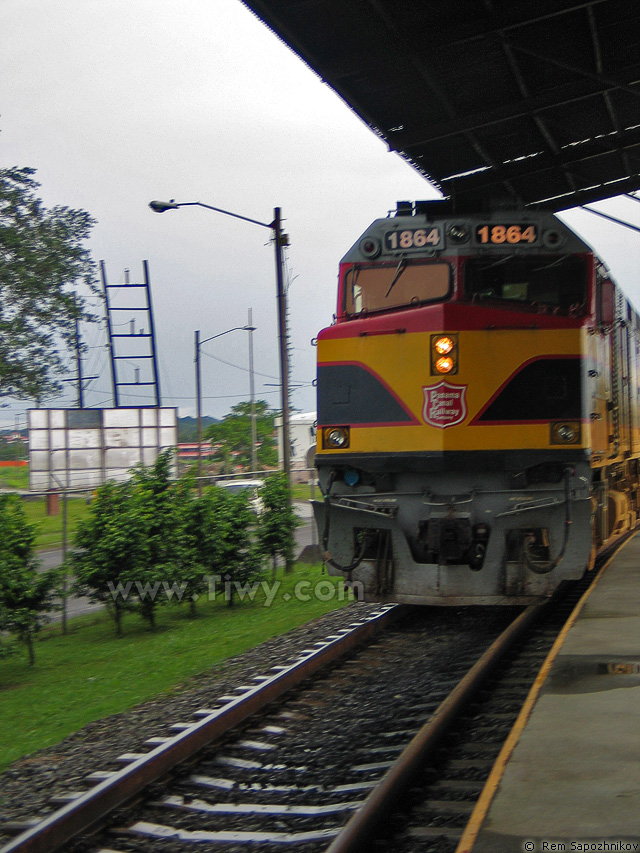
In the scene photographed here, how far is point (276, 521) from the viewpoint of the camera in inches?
573

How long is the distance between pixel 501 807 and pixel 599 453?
582 centimetres

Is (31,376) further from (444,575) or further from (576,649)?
(576,649)

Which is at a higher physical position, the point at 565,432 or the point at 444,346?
the point at 444,346

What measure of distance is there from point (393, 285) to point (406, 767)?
549 cm

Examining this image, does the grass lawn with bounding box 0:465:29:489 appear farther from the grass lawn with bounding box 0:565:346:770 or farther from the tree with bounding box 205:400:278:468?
the grass lawn with bounding box 0:565:346:770

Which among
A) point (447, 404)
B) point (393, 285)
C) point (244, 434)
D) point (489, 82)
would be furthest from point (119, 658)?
point (244, 434)

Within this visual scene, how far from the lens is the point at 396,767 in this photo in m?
4.88

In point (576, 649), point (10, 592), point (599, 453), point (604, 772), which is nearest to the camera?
point (604, 772)

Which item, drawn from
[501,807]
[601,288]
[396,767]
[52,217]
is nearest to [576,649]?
[396,767]

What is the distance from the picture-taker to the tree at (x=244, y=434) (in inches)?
2532

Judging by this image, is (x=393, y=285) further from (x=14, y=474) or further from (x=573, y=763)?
(x=14, y=474)

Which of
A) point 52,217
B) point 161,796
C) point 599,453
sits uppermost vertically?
point 52,217

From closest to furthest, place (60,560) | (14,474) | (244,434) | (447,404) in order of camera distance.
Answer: (447,404) < (60,560) < (14,474) < (244,434)

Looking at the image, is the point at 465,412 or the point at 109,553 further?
the point at 109,553
